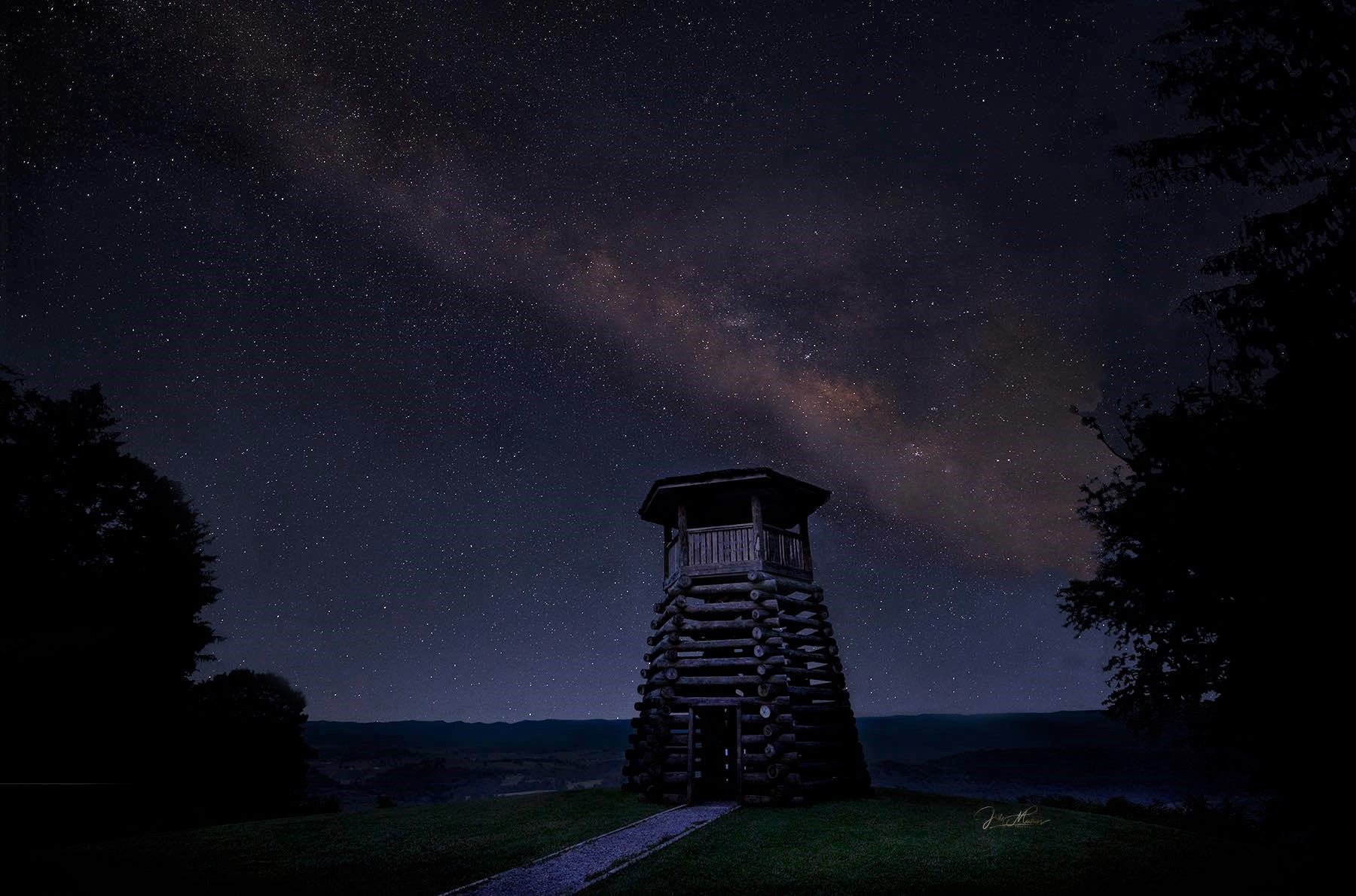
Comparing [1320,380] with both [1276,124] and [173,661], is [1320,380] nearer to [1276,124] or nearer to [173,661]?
[1276,124]

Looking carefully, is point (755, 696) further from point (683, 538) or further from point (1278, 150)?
point (1278, 150)

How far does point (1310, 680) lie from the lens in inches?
377

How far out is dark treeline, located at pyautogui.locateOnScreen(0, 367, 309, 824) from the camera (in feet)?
69.0

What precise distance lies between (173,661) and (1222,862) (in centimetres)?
3241

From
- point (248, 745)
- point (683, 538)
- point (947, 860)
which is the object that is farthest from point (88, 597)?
point (947, 860)

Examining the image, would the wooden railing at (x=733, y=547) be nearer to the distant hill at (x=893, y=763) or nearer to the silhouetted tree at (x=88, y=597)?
the silhouetted tree at (x=88, y=597)

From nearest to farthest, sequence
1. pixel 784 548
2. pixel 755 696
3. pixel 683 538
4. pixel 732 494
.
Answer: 1. pixel 755 696
2. pixel 683 538
3. pixel 784 548
4. pixel 732 494

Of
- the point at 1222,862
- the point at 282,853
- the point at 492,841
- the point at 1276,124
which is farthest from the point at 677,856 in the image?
the point at 1276,124

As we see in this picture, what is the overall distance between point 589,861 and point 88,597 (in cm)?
2267
